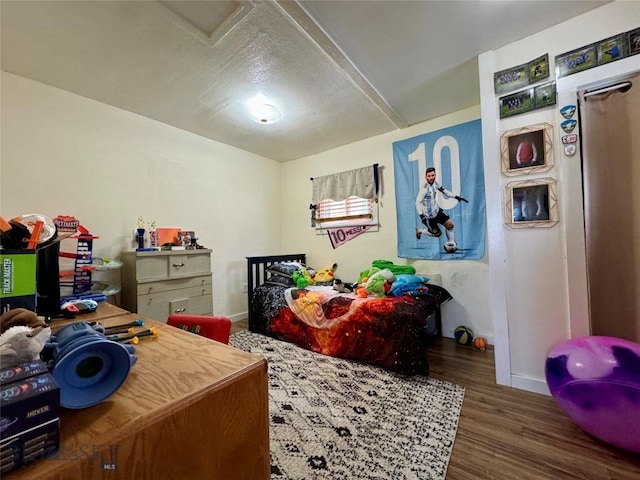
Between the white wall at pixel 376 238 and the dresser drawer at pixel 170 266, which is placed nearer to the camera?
the dresser drawer at pixel 170 266

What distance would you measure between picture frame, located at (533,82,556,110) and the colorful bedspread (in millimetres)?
1648

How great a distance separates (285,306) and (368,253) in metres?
1.32

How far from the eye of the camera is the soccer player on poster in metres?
2.84

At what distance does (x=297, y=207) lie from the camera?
167 inches

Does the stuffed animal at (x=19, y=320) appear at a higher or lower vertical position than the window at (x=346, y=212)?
lower

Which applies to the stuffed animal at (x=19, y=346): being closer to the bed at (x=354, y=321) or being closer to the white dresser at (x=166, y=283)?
the bed at (x=354, y=321)

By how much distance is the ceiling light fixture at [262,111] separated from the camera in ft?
8.39

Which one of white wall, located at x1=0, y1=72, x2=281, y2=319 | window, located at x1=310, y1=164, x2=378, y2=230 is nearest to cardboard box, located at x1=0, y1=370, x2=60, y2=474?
white wall, located at x1=0, y1=72, x2=281, y2=319

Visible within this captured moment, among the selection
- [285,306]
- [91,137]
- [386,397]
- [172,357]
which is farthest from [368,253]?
[91,137]

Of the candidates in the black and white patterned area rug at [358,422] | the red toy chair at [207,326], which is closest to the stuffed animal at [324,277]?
the black and white patterned area rug at [358,422]

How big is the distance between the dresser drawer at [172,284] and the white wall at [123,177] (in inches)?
21.5

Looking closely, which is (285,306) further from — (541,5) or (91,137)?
(541,5)

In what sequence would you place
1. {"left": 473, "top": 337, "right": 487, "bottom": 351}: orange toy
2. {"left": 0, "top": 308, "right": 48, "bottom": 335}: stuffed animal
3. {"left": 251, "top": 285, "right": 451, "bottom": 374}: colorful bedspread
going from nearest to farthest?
{"left": 0, "top": 308, "right": 48, "bottom": 335}: stuffed animal < {"left": 251, "top": 285, "right": 451, "bottom": 374}: colorful bedspread < {"left": 473, "top": 337, "right": 487, "bottom": 351}: orange toy

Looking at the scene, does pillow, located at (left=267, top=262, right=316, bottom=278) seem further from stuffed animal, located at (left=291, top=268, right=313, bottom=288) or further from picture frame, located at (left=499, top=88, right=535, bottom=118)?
picture frame, located at (left=499, top=88, right=535, bottom=118)
